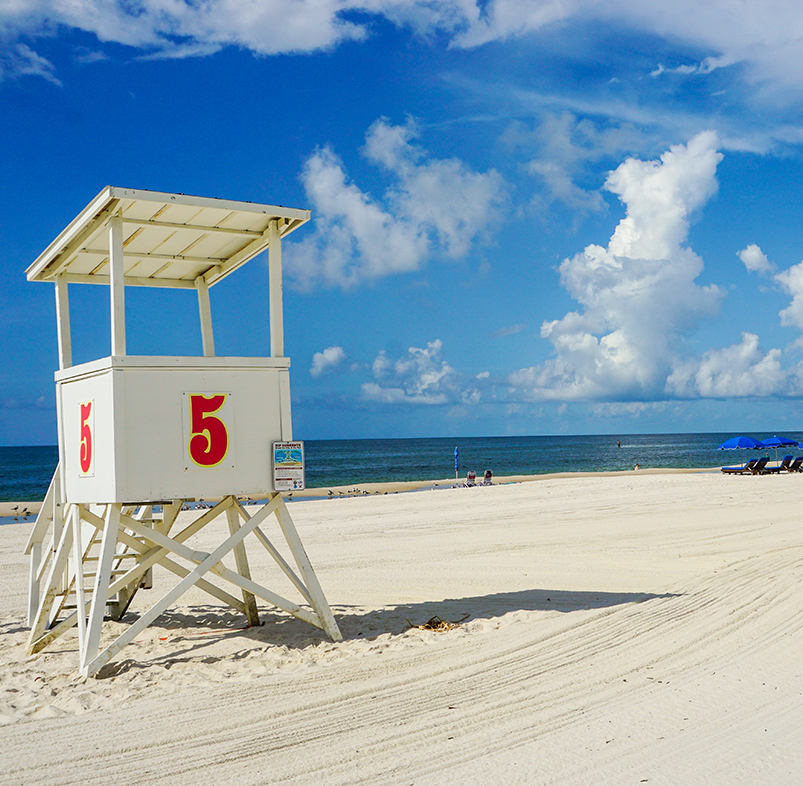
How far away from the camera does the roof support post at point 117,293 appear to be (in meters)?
6.70

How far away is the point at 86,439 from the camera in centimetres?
718

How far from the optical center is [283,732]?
16.0ft

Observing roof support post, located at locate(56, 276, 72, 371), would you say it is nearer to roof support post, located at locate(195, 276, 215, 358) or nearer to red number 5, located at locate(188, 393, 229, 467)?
roof support post, located at locate(195, 276, 215, 358)

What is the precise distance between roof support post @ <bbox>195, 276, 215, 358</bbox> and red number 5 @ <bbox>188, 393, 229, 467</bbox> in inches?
89.4

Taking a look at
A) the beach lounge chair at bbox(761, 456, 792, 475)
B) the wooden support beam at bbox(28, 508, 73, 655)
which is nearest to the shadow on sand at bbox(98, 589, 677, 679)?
the wooden support beam at bbox(28, 508, 73, 655)

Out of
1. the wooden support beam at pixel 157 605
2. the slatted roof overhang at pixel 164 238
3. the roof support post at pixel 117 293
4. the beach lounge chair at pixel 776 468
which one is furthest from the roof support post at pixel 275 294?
the beach lounge chair at pixel 776 468

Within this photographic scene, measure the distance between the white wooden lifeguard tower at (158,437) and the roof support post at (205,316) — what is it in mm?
1100

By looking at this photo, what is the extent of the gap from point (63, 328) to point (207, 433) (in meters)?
2.81

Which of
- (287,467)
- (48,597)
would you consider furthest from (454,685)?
(48,597)

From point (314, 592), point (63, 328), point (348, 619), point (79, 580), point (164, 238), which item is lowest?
point (348, 619)

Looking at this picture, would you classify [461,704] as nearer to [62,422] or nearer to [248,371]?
[248,371]

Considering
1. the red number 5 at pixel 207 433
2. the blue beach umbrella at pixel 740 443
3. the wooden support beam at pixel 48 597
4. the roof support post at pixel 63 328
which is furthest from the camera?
the blue beach umbrella at pixel 740 443

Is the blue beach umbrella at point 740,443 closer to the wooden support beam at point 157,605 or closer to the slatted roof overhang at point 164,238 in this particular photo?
the slatted roof overhang at point 164,238

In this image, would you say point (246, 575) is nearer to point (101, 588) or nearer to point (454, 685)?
point (101, 588)
